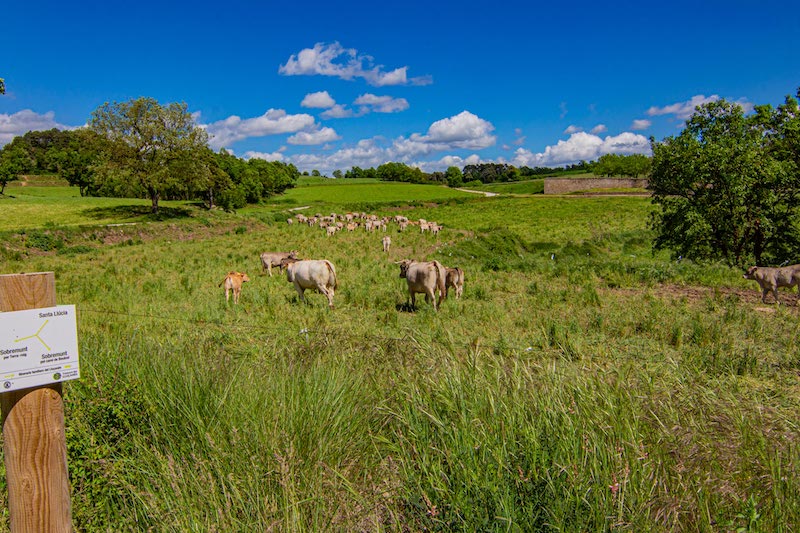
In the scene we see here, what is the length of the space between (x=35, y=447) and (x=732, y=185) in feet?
72.7


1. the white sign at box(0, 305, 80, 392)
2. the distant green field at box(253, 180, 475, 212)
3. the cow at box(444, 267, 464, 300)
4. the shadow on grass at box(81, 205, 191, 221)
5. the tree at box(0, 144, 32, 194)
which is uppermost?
the tree at box(0, 144, 32, 194)

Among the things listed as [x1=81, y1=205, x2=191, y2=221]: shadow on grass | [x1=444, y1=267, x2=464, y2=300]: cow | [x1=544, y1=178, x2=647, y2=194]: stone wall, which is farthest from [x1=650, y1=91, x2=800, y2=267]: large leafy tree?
[x1=544, y1=178, x2=647, y2=194]: stone wall

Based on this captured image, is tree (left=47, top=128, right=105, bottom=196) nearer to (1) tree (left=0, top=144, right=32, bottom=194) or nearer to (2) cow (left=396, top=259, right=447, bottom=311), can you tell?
(1) tree (left=0, top=144, right=32, bottom=194)

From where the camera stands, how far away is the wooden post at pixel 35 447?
2.82 metres

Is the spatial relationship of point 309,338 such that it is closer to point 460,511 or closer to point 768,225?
point 460,511

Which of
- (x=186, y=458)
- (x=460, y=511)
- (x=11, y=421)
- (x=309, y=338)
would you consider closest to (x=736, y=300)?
(x=309, y=338)

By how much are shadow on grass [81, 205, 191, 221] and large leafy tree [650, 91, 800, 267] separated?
39.4 m

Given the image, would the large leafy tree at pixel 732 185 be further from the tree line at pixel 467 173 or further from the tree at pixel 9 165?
the tree line at pixel 467 173

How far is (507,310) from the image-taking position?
12.6m

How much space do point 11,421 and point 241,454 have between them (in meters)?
1.44

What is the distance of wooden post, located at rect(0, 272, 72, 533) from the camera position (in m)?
2.82

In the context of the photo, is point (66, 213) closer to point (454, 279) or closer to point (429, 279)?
point (454, 279)

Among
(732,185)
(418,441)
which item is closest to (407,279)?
(418,441)

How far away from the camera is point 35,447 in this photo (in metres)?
2.90
